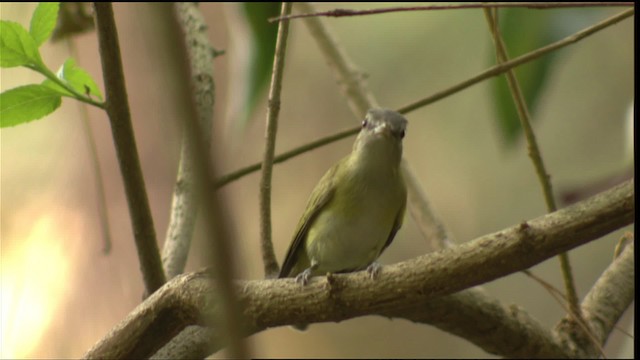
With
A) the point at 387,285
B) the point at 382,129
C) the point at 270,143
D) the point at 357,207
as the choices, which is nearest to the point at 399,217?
the point at 357,207

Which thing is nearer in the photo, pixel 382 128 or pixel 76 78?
pixel 76 78

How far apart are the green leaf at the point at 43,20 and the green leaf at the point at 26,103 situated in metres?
0.07

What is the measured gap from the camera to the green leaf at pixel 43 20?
1.07 meters

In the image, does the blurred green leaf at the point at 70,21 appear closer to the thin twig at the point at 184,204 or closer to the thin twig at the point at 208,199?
the thin twig at the point at 184,204

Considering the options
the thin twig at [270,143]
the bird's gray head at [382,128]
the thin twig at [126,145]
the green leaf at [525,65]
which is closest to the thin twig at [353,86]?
the bird's gray head at [382,128]

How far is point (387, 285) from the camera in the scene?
0.97 m

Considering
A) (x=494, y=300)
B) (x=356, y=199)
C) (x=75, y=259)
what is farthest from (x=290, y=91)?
(x=494, y=300)

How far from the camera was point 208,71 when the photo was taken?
67.0 inches

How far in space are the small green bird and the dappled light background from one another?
0.61 metres

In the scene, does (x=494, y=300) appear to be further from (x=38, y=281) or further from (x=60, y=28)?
(x=60, y=28)

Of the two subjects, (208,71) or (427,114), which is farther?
(427,114)

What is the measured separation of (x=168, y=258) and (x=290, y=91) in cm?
258

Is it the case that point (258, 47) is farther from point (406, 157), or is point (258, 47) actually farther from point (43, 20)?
point (406, 157)

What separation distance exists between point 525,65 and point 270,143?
2.11ft
